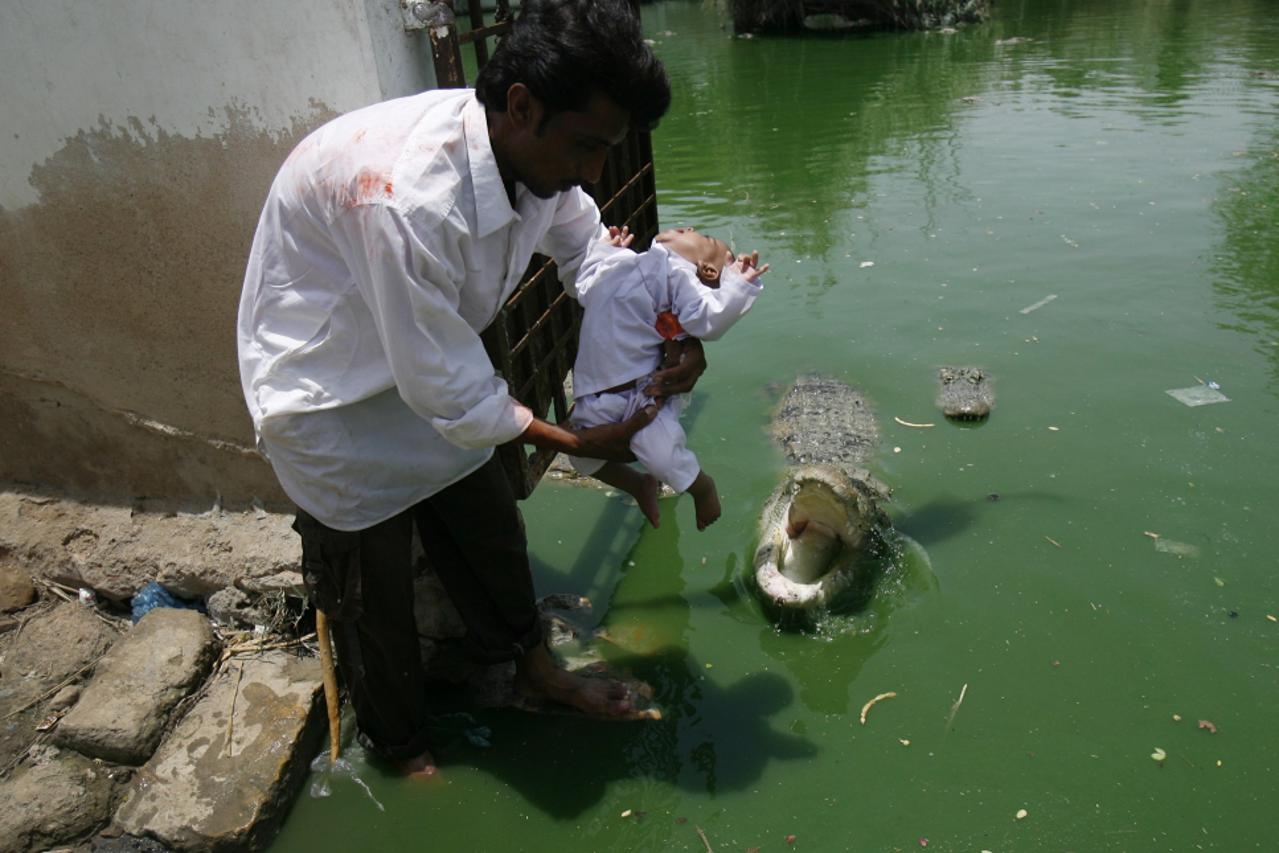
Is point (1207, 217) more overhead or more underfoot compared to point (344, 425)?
more underfoot

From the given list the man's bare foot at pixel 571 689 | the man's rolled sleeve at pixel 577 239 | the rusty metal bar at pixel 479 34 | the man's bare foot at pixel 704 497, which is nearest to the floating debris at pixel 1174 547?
the man's bare foot at pixel 704 497

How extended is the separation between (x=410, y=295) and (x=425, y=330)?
92 mm

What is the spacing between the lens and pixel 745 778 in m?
3.06

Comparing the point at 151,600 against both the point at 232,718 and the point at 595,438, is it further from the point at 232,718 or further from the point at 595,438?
the point at 595,438

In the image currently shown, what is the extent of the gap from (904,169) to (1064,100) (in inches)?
148

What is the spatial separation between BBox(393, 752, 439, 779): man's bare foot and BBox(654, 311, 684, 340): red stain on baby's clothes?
Result: 1.61m

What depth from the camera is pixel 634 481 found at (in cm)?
321

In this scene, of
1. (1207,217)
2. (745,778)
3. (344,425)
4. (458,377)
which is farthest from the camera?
(1207,217)

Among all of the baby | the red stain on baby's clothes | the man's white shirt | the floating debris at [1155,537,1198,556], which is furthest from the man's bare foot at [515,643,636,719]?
the floating debris at [1155,537,1198,556]

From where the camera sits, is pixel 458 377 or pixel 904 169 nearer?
pixel 458 377

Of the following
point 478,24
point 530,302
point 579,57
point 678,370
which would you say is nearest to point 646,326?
point 678,370

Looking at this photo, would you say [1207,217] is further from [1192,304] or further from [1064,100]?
[1064,100]

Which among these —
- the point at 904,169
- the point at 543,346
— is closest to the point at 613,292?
the point at 543,346

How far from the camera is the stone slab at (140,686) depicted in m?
3.10
